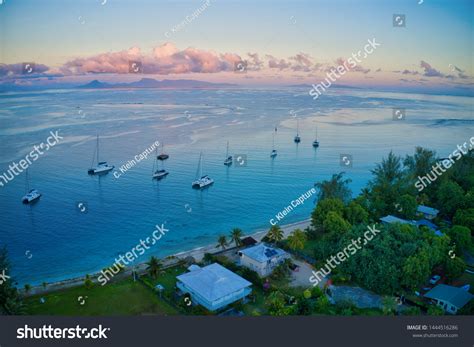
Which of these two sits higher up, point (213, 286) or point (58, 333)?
point (58, 333)

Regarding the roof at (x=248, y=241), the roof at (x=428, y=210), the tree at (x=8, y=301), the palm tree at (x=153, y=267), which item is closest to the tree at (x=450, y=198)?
the roof at (x=428, y=210)

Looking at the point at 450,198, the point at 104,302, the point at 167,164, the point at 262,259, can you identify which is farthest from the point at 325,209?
the point at 167,164

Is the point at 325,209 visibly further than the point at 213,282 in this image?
Yes

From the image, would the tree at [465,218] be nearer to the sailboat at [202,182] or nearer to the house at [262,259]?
the house at [262,259]

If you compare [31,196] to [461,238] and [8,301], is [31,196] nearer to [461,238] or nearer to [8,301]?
[8,301]
